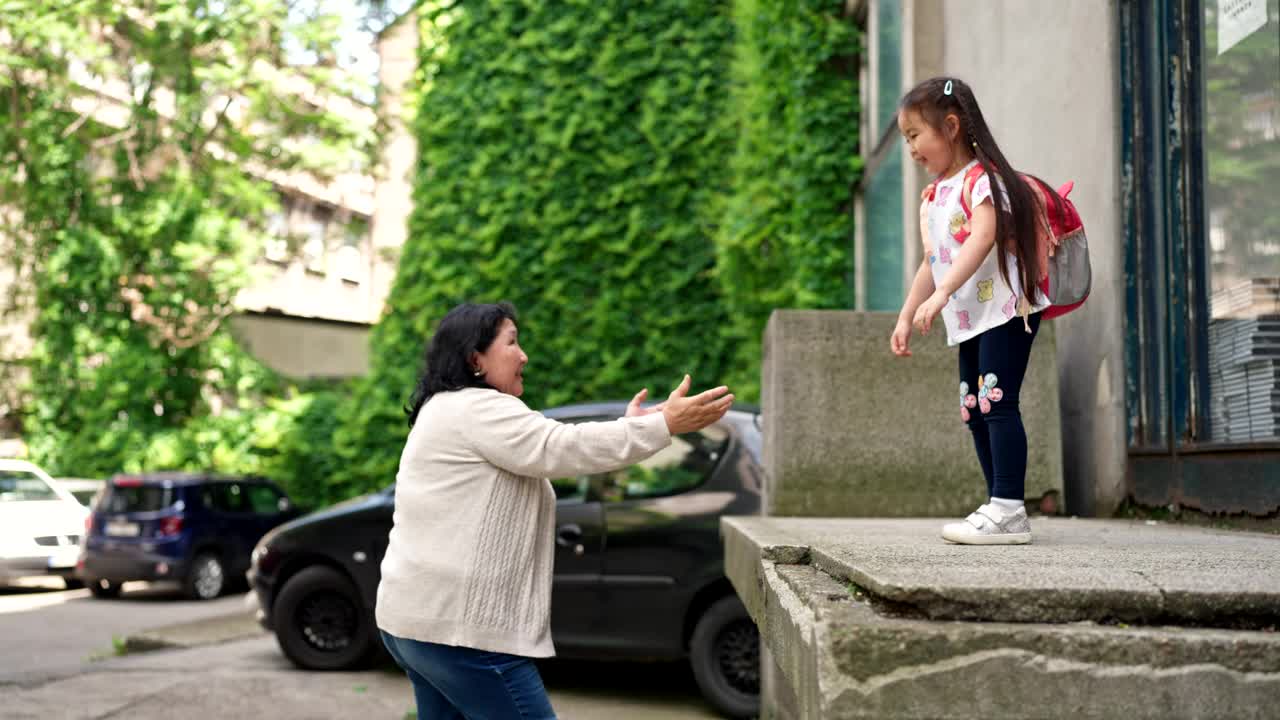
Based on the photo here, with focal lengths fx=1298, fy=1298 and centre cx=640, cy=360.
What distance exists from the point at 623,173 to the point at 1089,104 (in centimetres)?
896

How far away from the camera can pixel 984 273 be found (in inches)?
158

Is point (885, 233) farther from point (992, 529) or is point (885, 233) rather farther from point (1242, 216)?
point (992, 529)

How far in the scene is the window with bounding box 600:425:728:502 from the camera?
7.97 m

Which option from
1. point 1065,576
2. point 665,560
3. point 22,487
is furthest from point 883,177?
point 22,487

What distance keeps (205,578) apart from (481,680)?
527 inches

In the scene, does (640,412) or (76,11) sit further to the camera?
(76,11)

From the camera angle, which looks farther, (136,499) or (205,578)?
(205,578)

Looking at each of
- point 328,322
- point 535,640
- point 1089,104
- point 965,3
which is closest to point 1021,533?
point 535,640

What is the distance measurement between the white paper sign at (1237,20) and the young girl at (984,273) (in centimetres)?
153

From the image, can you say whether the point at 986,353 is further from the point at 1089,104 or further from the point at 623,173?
the point at 623,173

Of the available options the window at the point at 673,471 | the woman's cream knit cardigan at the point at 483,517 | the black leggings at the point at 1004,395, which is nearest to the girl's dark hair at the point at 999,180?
the black leggings at the point at 1004,395

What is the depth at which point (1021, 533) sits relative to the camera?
381 cm

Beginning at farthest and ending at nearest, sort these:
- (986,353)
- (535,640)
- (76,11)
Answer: (76,11), (986,353), (535,640)

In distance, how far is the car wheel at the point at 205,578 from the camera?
15406 mm
